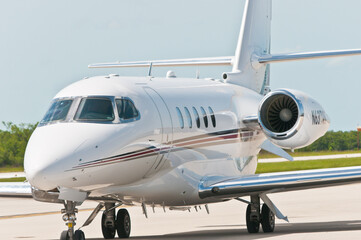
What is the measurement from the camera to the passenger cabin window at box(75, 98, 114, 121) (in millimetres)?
14523

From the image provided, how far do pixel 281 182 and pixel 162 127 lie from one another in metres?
2.80

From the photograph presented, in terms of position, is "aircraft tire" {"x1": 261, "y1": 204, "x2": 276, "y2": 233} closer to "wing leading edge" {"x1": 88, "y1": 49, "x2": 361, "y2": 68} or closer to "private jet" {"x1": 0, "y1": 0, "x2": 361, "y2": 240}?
"private jet" {"x1": 0, "y1": 0, "x2": 361, "y2": 240}

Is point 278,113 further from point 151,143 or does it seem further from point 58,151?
point 58,151

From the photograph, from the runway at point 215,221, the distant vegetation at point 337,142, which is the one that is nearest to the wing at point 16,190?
the runway at point 215,221

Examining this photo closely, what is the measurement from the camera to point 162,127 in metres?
15.8

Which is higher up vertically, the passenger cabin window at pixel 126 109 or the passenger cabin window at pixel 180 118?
the passenger cabin window at pixel 126 109

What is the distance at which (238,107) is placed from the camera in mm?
19609

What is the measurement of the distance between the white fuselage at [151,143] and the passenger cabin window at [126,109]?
0.33 feet

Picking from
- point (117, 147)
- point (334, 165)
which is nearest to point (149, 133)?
point (117, 147)

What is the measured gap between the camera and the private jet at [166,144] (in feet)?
45.3

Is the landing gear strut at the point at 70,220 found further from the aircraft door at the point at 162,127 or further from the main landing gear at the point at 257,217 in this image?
the main landing gear at the point at 257,217

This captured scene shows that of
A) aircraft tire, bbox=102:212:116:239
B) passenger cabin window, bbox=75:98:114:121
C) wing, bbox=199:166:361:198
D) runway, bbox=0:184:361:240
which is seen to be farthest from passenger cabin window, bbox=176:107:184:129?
aircraft tire, bbox=102:212:116:239

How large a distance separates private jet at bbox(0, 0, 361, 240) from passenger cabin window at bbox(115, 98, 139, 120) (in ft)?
0.08

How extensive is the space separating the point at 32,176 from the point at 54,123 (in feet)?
4.64
